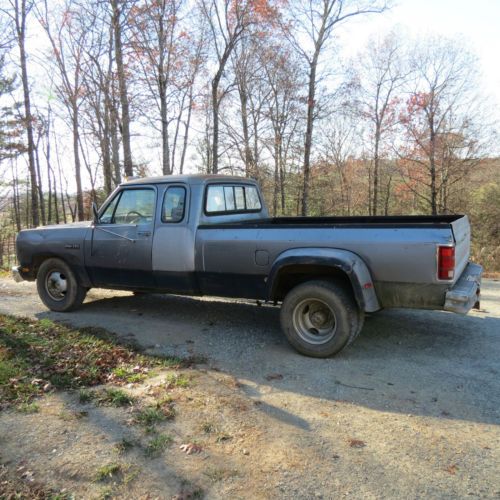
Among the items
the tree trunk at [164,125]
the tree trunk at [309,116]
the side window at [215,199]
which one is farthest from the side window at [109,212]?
the tree trunk at [309,116]

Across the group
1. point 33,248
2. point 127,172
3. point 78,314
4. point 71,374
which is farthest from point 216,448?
point 127,172

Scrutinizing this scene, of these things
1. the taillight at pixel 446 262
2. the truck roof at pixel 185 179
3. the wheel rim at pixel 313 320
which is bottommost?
the wheel rim at pixel 313 320

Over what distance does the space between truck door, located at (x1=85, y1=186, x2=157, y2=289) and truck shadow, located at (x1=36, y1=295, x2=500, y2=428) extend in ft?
2.18

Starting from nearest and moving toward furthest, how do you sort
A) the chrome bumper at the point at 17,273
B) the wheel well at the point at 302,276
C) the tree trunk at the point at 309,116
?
the wheel well at the point at 302,276
the chrome bumper at the point at 17,273
the tree trunk at the point at 309,116

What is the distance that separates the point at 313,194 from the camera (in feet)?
90.4

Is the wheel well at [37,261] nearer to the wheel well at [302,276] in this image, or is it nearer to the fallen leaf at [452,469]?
the wheel well at [302,276]

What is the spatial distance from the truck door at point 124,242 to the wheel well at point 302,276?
6.04 ft

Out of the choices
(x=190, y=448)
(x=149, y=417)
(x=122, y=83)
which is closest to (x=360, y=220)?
(x=149, y=417)

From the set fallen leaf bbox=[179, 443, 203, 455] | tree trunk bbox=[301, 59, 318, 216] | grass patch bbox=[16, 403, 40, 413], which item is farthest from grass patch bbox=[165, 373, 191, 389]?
tree trunk bbox=[301, 59, 318, 216]

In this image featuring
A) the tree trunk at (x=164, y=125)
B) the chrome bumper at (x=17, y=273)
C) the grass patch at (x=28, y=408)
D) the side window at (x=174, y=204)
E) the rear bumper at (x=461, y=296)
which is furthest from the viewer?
the tree trunk at (x=164, y=125)

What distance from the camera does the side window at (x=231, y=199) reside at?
5.73 metres

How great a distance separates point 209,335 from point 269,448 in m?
2.61

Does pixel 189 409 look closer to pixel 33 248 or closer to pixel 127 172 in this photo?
pixel 33 248

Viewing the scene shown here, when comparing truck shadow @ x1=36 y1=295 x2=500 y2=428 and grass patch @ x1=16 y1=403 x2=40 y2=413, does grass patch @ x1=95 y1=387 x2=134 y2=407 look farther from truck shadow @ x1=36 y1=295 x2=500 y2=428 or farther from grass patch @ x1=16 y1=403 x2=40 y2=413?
truck shadow @ x1=36 y1=295 x2=500 y2=428
